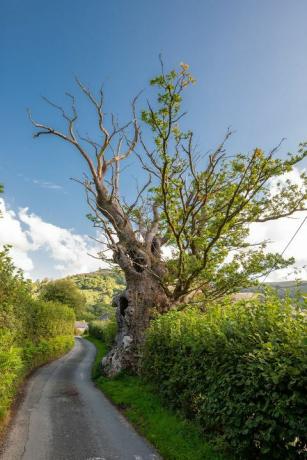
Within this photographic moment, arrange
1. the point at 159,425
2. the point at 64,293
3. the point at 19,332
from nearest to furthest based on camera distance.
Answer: the point at 159,425 → the point at 19,332 → the point at 64,293

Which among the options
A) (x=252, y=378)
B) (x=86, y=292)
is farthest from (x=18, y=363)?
(x=86, y=292)

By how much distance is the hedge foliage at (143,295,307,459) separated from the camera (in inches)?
227

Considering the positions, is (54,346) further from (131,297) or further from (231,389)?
(231,389)

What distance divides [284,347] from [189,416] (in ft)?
17.0

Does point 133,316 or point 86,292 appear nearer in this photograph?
point 133,316

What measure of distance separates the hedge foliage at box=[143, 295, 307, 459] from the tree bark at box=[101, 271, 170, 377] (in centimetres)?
868

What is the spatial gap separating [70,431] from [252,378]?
22.2ft

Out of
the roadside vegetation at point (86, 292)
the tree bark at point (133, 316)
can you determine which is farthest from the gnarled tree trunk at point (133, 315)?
the roadside vegetation at point (86, 292)

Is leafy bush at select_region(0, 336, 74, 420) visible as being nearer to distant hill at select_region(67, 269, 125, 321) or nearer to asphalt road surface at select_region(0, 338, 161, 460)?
asphalt road surface at select_region(0, 338, 161, 460)

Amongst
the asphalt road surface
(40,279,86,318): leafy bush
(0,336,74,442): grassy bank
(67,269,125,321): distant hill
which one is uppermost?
(67,269,125,321): distant hill

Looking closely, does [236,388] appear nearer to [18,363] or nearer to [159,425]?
[159,425]

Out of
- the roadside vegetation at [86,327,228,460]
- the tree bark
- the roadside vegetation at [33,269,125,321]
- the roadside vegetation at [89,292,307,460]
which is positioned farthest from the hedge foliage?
the roadside vegetation at [33,269,125,321]

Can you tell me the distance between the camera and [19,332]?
62.3 feet

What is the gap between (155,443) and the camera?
9070mm
